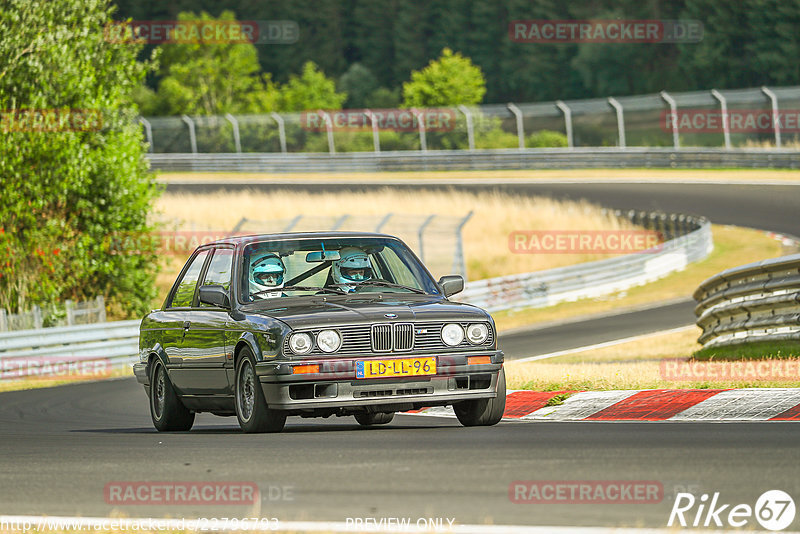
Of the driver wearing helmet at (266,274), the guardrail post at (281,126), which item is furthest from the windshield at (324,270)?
the guardrail post at (281,126)

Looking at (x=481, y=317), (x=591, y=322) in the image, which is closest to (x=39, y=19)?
(x=591, y=322)

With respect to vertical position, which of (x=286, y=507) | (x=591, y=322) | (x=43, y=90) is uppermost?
(x=43, y=90)

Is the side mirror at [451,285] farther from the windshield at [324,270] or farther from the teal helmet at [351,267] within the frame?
the teal helmet at [351,267]

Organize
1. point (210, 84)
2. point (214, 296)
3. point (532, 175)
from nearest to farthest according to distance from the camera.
Result: point (214, 296) < point (532, 175) < point (210, 84)

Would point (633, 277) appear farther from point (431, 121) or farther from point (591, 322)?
point (431, 121)

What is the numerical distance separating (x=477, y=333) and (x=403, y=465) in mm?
2611

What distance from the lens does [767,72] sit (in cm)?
7806

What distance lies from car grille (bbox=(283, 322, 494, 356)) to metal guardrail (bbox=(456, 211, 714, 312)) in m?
18.6

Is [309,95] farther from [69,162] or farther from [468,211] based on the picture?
[69,162]

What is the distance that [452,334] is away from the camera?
9.57 meters

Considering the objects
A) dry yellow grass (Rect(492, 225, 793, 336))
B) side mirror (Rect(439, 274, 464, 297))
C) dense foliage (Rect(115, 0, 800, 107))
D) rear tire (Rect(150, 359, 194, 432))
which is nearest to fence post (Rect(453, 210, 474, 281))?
dry yellow grass (Rect(492, 225, 793, 336))

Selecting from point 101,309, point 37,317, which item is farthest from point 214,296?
point 101,309

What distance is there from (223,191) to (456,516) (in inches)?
1791

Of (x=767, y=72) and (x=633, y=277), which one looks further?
(x=767, y=72)
